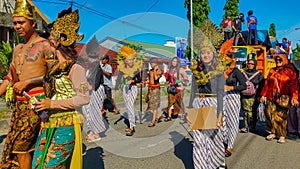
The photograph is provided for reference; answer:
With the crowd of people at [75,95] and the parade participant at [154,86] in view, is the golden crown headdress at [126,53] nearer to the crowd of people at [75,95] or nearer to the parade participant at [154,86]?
the crowd of people at [75,95]

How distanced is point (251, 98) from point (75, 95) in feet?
16.2

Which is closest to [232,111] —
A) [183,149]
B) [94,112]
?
[183,149]

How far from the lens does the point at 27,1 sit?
295cm

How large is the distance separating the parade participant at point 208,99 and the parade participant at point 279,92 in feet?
7.71

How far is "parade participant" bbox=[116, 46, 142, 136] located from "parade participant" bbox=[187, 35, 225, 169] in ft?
8.71

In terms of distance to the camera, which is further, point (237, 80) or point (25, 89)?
point (237, 80)

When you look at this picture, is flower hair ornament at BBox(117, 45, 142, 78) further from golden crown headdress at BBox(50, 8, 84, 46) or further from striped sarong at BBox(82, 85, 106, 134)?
golden crown headdress at BBox(50, 8, 84, 46)

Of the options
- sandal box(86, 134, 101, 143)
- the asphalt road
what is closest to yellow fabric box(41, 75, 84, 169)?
the asphalt road

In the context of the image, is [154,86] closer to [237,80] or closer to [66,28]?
[237,80]

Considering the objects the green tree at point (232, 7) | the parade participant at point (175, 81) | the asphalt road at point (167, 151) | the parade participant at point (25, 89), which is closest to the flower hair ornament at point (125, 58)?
the asphalt road at point (167, 151)

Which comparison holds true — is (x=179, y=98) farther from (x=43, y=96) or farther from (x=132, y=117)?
(x=43, y=96)

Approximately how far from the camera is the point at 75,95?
2.58 meters

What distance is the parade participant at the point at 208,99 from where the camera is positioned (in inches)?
143

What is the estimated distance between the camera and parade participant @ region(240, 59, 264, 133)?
6543 mm
